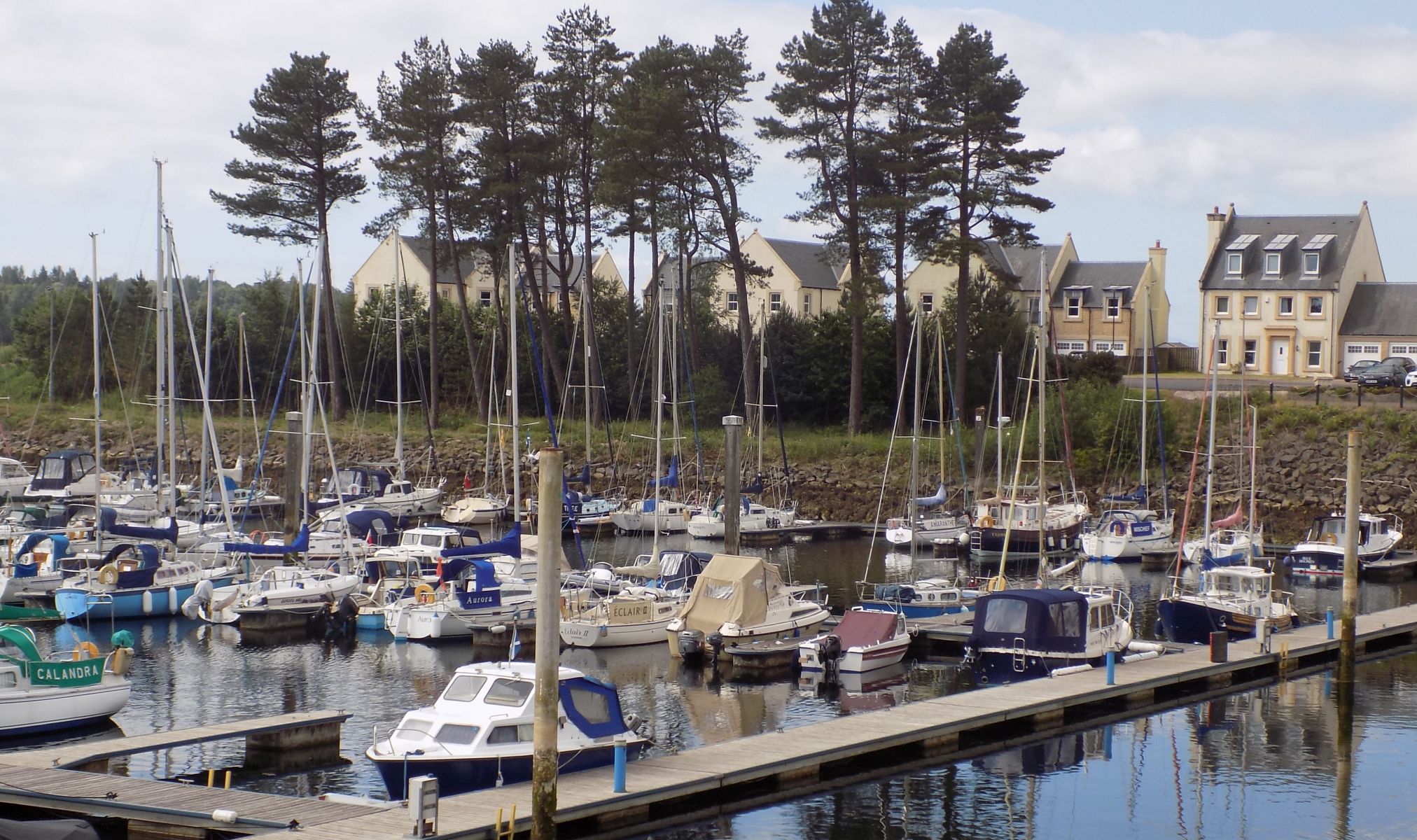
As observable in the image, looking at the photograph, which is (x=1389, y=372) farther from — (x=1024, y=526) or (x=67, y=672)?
(x=67, y=672)

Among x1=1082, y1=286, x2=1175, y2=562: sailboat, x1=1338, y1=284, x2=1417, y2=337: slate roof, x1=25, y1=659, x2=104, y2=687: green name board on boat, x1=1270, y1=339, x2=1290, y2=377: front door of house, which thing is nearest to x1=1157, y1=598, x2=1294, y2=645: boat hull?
x1=1082, y1=286, x2=1175, y2=562: sailboat

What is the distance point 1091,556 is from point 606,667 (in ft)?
90.4

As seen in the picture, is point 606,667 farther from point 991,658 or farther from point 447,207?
point 447,207

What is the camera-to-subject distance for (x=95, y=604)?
133 feet

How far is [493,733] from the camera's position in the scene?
22.1 m

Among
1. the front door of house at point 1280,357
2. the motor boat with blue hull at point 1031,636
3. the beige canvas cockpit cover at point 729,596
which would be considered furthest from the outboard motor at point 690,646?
the front door of house at point 1280,357

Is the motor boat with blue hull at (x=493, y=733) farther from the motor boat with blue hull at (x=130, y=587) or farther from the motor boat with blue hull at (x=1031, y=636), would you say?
the motor boat with blue hull at (x=130, y=587)

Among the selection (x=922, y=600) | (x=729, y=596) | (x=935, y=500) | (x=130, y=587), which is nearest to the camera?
(x=729, y=596)

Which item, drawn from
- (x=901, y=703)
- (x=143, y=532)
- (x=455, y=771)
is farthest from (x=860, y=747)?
(x=143, y=532)

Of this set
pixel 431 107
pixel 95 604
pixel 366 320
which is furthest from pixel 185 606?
pixel 366 320

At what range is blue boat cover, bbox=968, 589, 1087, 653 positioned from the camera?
33250mm

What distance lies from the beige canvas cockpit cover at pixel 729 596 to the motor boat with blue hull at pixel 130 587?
52.0ft

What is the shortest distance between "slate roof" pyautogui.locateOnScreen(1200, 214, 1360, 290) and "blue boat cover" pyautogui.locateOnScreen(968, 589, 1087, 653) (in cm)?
5199

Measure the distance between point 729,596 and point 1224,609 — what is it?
43.8ft
